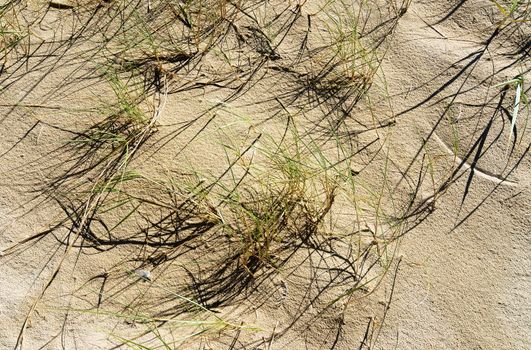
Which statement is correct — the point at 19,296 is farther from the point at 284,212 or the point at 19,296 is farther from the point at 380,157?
the point at 380,157

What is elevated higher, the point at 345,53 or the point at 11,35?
the point at 345,53

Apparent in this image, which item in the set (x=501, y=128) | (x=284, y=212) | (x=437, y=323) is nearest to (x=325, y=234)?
(x=284, y=212)

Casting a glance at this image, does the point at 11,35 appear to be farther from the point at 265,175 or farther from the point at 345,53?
the point at 345,53

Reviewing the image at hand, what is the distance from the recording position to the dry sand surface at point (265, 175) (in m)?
1.69

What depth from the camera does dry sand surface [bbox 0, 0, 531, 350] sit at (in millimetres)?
1694

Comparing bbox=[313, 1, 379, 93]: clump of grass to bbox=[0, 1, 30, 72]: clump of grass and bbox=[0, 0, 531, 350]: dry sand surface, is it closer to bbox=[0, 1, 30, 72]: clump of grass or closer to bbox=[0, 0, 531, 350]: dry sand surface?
bbox=[0, 0, 531, 350]: dry sand surface

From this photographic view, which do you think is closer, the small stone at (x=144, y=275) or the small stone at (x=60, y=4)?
the small stone at (x=144, y=275)

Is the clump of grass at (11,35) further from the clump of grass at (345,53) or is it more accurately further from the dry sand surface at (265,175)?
the clump of grass at (345,53)

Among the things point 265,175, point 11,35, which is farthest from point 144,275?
point 11,35

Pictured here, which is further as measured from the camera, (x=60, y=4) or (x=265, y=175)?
(x=60, y=4)

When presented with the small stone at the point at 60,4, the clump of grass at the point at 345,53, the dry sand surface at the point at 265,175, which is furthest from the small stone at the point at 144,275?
the small stone at the point at 60,4

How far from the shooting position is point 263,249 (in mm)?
1726

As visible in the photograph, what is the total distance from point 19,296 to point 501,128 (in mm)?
1520

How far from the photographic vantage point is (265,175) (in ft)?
5.93
